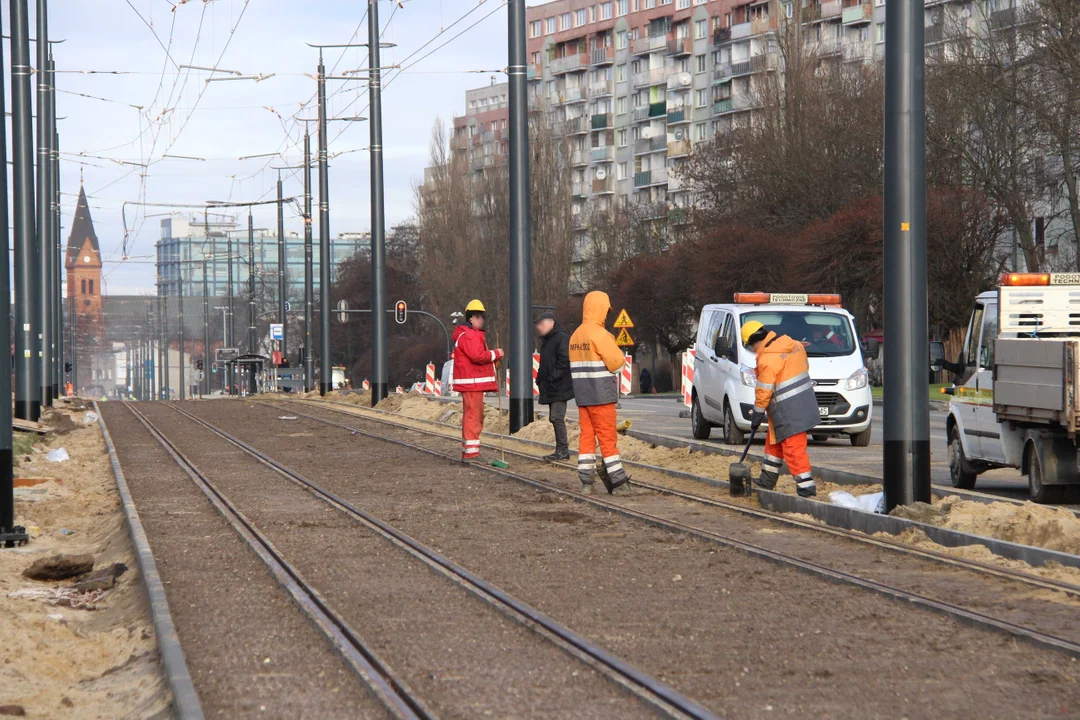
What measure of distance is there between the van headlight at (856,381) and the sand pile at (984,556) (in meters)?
11.0

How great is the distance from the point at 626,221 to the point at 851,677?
277ft

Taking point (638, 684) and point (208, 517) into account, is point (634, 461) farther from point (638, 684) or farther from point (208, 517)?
point (638, 684)

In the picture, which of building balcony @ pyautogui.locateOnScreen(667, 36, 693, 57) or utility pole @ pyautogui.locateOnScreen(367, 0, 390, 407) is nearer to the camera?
utility pole @ pyautogui.locateOnScreen(367, 0, 390, 407)

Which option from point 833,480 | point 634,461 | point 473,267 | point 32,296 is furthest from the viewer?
point 473,267

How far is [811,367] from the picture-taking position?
22828 mm

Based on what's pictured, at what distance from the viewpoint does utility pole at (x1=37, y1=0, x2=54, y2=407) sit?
35.5 metres

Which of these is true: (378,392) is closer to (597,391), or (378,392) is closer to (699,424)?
(699,424)

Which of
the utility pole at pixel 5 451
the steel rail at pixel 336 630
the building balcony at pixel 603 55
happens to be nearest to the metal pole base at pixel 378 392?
the steel rail at pixel 336 630

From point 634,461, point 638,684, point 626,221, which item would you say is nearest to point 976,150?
point 634,461

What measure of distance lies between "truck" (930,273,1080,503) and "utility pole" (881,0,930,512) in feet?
5.29

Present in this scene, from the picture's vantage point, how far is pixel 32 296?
3150 centimetres

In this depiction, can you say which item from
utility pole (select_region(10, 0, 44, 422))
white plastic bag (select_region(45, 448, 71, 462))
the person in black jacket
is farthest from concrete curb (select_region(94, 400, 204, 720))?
utility pole (select_region(10, 0, 44, 422))

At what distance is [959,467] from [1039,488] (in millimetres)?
2408

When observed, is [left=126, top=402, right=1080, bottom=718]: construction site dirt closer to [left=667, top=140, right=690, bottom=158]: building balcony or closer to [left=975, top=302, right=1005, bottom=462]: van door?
[left=975, top=302, right=1005, bottom=462]: van door
